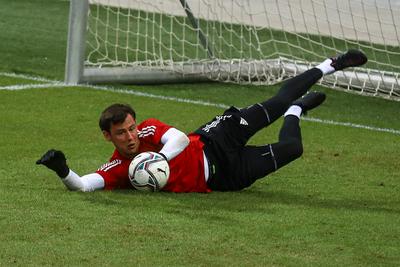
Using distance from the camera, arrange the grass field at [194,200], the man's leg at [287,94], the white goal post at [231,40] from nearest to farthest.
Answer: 1. the grass field at [194,200]
2. the man's leg at [287,94]
3. the white goal post at [231,40]

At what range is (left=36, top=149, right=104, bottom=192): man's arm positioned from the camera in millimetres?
6977

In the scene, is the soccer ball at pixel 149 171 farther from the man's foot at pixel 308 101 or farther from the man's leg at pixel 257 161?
the man's foot at pixel 308 101

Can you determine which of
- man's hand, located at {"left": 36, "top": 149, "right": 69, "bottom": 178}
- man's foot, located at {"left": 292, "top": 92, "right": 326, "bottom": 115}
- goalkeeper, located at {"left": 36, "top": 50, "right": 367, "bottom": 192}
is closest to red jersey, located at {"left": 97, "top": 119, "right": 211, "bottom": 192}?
goalkeeper, located at {"left": 36, "top": 50, "right": 367, "bottom": 192}

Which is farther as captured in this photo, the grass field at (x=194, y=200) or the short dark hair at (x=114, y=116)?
the short dark hair at (x=114, y=116)

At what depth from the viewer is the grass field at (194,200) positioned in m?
5.97

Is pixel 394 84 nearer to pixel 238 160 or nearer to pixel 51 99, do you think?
pixel 51 99

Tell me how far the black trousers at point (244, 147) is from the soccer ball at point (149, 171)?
1.16 ft

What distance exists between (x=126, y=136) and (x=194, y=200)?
543mm

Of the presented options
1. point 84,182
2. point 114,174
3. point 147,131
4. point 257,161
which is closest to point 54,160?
point 84,182

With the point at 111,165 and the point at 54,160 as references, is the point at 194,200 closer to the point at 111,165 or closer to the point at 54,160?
the point at 111,165

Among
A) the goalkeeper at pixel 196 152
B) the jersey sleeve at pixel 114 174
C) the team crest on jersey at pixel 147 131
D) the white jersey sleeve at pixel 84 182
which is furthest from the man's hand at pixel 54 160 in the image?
the team crest on jersey at pixel 147 131

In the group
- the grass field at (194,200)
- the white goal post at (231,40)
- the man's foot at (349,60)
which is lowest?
the grass field at (194,200)

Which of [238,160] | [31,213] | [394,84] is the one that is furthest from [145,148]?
[394,84]

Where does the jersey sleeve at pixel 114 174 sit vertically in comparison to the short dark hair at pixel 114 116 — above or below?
below
